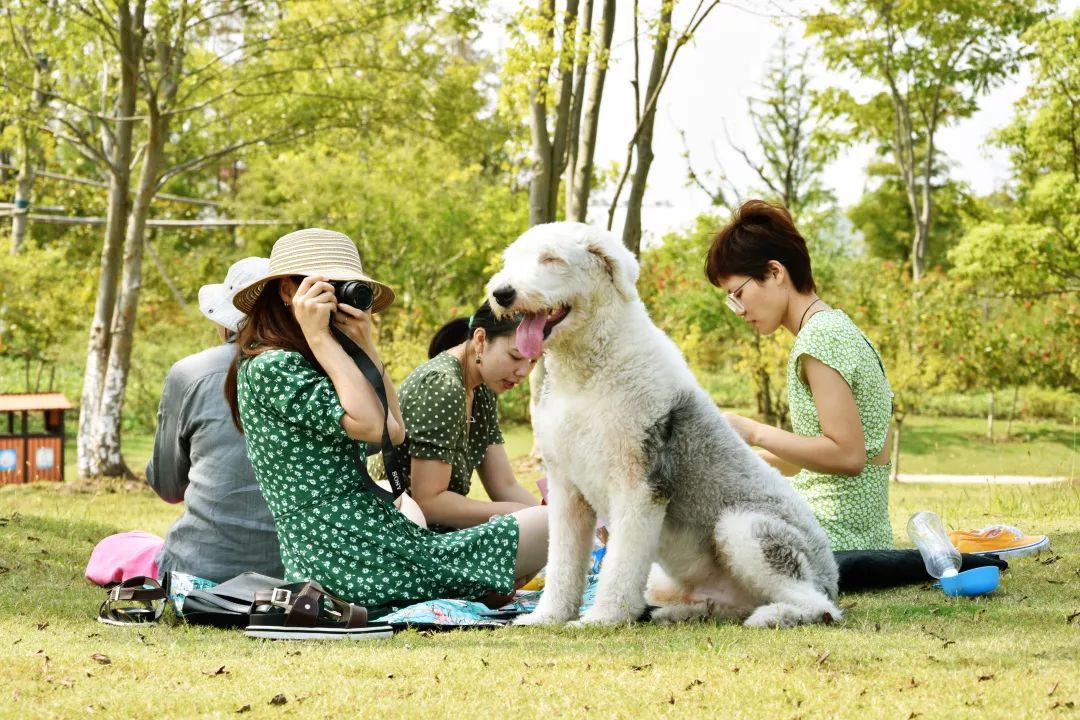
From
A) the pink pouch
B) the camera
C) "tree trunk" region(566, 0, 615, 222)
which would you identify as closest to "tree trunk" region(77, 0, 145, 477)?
"tree trunk" region(566, 0, 615, 222)

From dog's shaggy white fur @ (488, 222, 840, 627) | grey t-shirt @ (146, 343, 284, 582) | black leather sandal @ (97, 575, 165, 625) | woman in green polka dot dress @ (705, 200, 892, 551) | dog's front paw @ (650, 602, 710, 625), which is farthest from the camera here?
grey t-shirt @ (146, 343, 284, 582)

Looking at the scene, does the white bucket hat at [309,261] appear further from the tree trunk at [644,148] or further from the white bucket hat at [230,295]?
the tree trunk at [644,148]

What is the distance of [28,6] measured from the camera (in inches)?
544

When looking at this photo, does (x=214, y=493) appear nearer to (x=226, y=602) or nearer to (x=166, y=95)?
(x=226, y=602)

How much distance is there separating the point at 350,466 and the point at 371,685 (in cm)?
126

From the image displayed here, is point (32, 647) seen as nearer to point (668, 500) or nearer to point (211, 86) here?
point (668, 500)

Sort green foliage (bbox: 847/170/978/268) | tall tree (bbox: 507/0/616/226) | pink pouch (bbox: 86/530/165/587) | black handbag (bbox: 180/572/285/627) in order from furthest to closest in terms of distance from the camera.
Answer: green foliage (bbox: 847/170/978/268)
tall tree (bbox: 507/0/616/226)
pink pouch (bbox: 86/530/165/587)
black handbag (bbox: 180/572/285/627)

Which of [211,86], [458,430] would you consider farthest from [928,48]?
[458,430]

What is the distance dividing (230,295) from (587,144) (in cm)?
857

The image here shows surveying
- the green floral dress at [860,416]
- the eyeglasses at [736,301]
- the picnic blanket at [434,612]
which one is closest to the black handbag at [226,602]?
the picnic blanket at [434,612]

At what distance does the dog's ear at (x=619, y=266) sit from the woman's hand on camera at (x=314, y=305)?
1.07 meters

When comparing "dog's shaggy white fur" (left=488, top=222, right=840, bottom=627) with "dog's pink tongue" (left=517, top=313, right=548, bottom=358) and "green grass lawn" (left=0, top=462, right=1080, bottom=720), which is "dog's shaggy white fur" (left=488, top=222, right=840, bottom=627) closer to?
"dog's pink tongue" (left=517, top=313, right=548, bottom=358)

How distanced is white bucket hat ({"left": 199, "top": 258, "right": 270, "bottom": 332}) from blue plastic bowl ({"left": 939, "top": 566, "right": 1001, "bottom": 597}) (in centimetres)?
375

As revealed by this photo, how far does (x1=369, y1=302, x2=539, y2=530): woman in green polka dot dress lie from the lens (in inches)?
232
